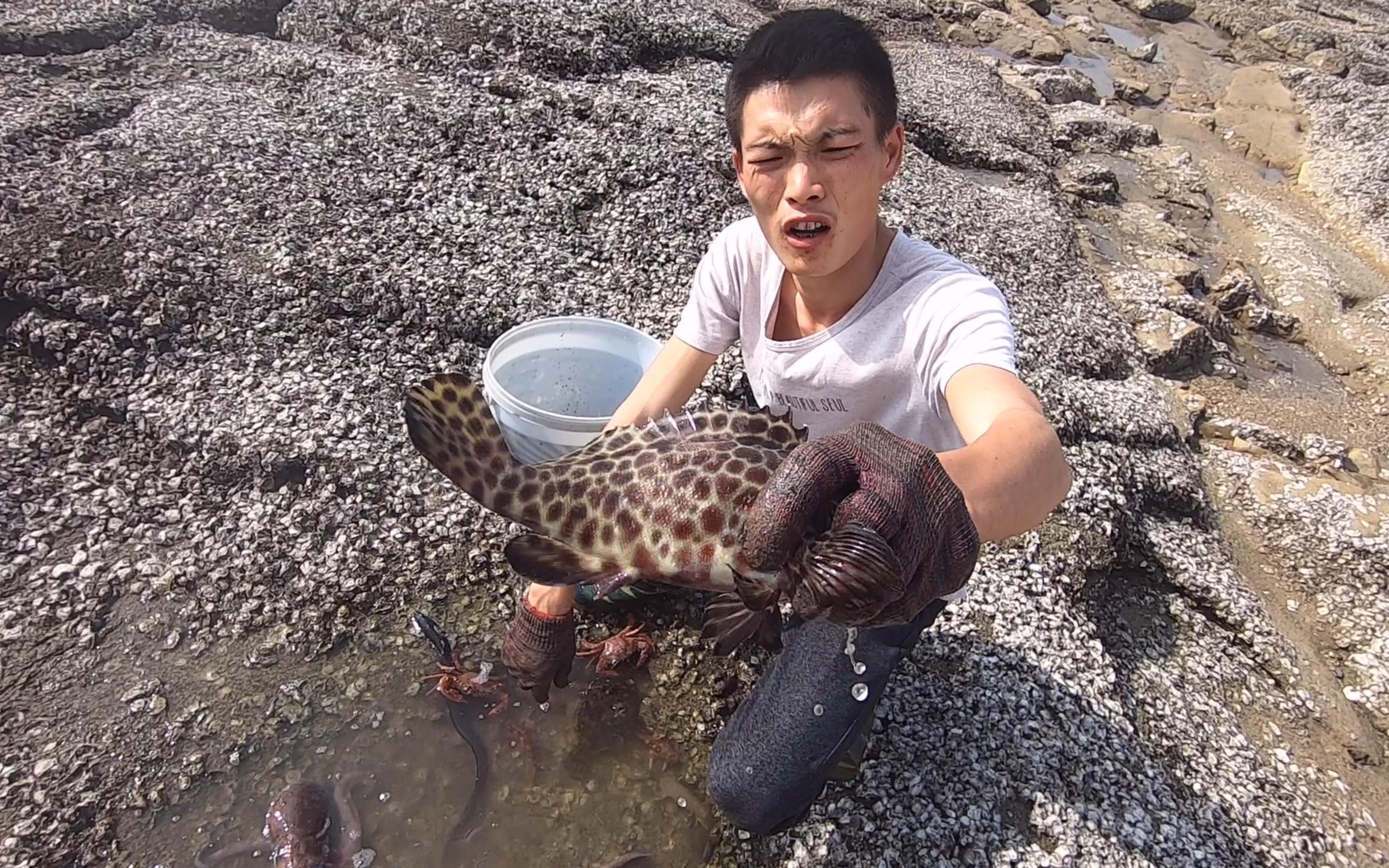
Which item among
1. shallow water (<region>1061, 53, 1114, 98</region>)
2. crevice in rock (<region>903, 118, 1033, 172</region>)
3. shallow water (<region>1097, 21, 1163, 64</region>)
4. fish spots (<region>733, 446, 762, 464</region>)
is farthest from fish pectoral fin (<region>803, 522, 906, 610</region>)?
shallow water (<region>1097, 21, 1163, 64</region>)

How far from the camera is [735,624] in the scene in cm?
232

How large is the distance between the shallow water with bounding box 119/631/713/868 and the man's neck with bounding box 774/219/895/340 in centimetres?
169

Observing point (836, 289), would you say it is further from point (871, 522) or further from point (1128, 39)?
point (1128, 39)

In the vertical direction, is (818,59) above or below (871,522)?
above

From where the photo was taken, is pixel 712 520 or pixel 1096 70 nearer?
pixel 712 520

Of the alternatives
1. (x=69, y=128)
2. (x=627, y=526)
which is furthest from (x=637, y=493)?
(x=69, y=128)

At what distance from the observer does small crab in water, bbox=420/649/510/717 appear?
3.36 metres

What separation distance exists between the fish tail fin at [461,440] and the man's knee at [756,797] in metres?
1.26

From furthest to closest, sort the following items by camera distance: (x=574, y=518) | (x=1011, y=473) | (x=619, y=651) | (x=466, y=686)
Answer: (x=619, y=651)
(x=466, y=686)
(x=574, y=518)
(x=1011, y=473)

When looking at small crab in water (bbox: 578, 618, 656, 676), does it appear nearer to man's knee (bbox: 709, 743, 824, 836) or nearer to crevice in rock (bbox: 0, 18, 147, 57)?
man's knee (bbox: 709, 743, 824, 836)

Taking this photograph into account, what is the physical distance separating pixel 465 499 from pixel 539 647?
1112 millimetres

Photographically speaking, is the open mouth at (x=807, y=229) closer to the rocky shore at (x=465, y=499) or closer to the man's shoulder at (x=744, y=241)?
the man's shoulder at (x=744, y=241)

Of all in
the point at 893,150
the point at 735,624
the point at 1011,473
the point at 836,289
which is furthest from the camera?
the point at 836,289

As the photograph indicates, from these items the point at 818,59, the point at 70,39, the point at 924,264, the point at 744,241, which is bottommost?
the point at 70,39
